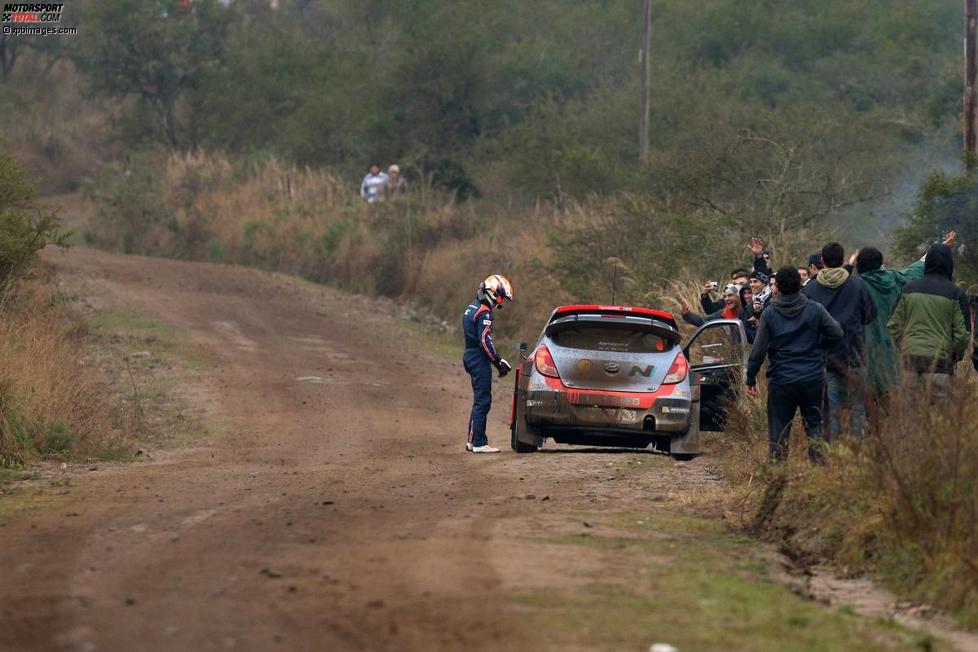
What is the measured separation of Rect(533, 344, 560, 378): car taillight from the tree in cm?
3776

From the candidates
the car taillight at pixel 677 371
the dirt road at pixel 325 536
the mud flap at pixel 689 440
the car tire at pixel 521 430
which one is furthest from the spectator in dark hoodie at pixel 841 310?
the car tire at pixel 521 430

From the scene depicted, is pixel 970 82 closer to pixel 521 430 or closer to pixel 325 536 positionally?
pixel 521 430

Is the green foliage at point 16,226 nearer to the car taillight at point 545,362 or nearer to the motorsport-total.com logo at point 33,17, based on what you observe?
the car taillight at point 545,362

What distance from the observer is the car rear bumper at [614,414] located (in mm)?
15391

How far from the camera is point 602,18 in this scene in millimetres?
60094

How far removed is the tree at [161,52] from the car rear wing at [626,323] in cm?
3775

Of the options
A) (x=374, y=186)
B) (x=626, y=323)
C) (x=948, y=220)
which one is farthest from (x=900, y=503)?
(x=374, y=186)

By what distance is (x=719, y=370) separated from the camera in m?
16.5

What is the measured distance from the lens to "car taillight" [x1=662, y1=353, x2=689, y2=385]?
609 inches

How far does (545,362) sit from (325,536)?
6.21m

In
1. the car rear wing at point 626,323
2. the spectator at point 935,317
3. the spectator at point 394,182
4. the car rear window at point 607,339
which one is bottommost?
the car rear window at point 607,339

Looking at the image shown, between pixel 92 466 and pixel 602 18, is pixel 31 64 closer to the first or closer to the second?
pixel 602 18

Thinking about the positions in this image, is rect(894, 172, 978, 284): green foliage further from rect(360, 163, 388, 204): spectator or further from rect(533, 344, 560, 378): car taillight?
rect(360, 163, 388, 204): spectator

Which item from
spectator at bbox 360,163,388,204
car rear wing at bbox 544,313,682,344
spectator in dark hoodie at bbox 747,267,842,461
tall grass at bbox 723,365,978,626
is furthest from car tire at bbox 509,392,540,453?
spectator at bbox 360,163,388,204
